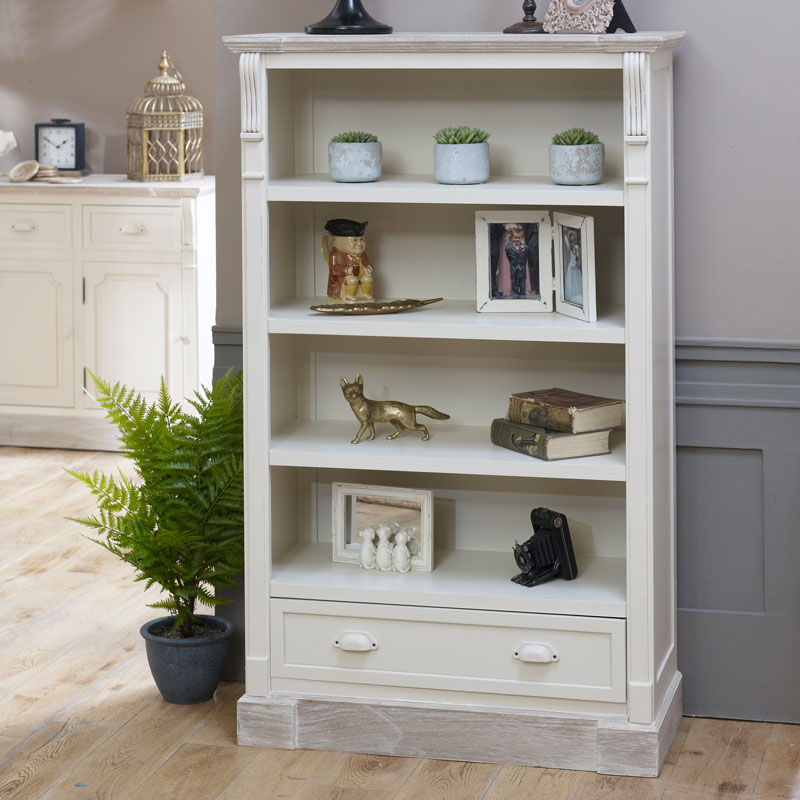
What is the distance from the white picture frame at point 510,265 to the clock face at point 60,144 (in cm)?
318

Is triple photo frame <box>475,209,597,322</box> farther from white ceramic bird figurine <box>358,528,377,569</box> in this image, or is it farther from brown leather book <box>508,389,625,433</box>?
white ceramic bird figurine <box>358,528,377,569</box>

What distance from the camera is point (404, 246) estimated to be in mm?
2848

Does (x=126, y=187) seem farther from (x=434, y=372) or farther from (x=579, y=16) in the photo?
(x=579, y=16)

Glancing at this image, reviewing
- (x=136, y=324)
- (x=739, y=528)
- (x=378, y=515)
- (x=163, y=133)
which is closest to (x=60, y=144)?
(x=163, y=133)

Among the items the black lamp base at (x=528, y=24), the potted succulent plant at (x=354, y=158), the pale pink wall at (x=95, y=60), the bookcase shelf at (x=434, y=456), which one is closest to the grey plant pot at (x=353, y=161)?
the potted succulent plant at (x=354, y=158)

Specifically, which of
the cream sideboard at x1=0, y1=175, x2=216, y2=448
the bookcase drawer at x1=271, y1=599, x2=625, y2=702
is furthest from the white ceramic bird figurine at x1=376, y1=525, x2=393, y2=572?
the cream sideboard at x1=0, y1=175, x2=216, y2=448

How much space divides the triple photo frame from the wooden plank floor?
3.11 feet

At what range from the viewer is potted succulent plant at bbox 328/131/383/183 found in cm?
259

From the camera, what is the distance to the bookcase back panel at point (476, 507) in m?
2.83

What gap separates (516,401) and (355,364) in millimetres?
415

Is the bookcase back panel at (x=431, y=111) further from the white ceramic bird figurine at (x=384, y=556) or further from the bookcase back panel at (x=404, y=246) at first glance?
the white ceramic bird figurine at (x=384, y=556)

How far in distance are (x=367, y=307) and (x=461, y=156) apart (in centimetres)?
36

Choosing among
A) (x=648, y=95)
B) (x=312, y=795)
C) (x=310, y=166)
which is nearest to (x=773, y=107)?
(x=648, y=95)

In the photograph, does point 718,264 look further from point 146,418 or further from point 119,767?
point 119,767
